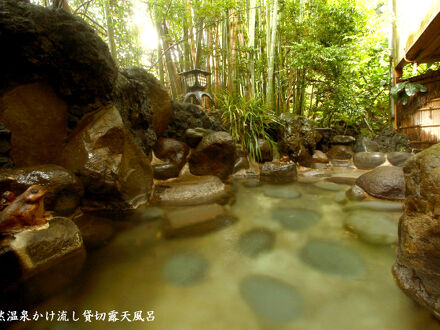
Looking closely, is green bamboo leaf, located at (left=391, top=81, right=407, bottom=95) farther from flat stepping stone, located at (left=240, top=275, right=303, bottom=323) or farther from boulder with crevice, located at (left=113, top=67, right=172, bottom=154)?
flat stepping stone, located at (left=240, top=275, right=303, bottom=323)

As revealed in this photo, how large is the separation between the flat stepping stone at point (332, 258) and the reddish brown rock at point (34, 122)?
3055 mm

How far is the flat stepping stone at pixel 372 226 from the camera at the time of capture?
2.17 meters

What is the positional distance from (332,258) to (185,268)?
124cm

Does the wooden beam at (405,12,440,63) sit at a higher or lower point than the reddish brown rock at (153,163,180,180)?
higher

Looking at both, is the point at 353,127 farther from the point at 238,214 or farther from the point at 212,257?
the point at 212,257

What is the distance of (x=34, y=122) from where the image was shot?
258 cm

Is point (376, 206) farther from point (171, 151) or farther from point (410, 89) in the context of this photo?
point (410, 89)

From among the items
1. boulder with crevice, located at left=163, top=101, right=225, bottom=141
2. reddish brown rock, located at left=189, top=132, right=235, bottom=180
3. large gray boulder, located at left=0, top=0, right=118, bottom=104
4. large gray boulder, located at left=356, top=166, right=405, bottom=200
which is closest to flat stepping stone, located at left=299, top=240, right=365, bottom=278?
large gray boulder, located at left=356, top=166, right=405, bottom=200

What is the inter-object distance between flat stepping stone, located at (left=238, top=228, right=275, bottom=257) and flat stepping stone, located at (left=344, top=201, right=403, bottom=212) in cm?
134

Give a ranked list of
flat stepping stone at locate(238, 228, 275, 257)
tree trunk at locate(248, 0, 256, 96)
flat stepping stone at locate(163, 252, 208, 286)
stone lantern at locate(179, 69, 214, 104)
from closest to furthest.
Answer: flat stepping stone at locate(163, 252, 208, 286), flat stepping stone at locate(238, 228, 275, 257), stone lantern at locate(179, 69, 214, 104), tree trunk at locate(248, 0, 256, 96)

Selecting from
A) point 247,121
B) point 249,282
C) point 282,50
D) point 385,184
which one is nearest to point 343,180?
point 385,184

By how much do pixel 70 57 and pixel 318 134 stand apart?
20.0 feet

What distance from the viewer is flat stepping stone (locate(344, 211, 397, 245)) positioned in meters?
2.17

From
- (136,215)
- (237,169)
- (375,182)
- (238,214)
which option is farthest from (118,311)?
(237,169)
